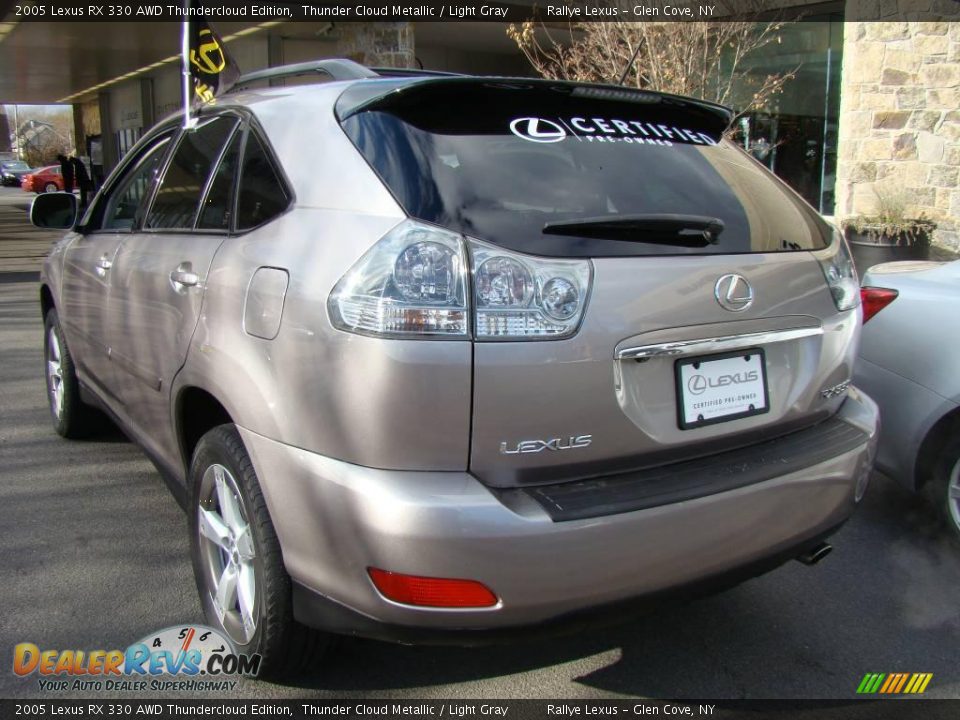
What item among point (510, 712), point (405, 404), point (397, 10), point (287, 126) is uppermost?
point (397, 10)

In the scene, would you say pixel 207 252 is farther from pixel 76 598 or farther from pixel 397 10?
pixel 397 10

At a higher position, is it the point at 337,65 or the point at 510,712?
the point at 337,65

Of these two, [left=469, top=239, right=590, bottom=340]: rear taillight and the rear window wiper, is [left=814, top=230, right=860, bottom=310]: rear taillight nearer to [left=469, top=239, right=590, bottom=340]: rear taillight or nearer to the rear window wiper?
the rear window wiper

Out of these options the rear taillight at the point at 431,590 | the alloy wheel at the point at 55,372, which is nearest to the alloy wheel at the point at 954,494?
the rear taillight at the point at 431,590

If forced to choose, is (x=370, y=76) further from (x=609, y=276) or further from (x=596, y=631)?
(x=596, y=631)

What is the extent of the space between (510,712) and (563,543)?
0.81 meters

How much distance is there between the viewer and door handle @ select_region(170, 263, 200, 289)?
2670 millimetres

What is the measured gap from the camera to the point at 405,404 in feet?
6.31

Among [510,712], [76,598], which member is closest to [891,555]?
[510,712]

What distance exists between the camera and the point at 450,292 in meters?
1.97

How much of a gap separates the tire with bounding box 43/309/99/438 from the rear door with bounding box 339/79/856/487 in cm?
293

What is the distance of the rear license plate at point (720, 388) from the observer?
7.24ft

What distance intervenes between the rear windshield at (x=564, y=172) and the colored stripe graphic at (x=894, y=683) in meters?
1.34

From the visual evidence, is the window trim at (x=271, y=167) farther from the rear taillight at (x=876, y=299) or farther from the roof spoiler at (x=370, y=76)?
the rear taillight at (x=876, y=299)
